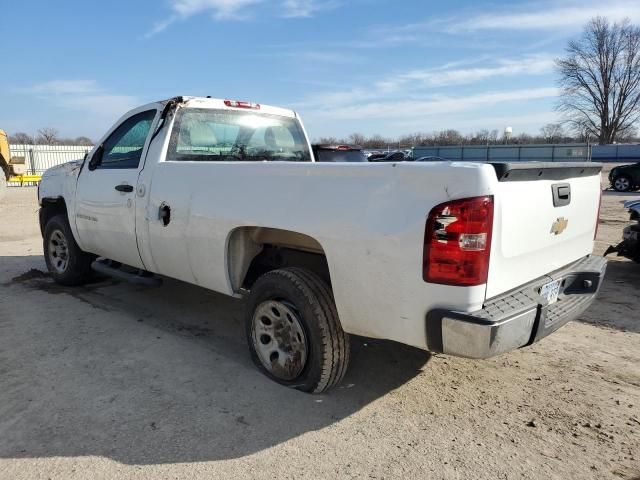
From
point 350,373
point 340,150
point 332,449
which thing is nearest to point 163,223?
point 350,373

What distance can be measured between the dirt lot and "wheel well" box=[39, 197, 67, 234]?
1541 mm

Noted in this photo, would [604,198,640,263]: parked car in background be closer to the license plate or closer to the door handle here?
the license plate

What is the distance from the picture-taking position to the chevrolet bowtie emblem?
319 cm

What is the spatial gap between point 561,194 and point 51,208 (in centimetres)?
569

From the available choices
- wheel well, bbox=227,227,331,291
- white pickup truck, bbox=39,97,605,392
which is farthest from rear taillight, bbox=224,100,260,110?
wheel well, bbox=227,227,331,291

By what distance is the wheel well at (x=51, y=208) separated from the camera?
597 cm

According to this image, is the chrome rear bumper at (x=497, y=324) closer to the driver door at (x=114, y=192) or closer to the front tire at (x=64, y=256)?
the driver door at (x=114, y=192)

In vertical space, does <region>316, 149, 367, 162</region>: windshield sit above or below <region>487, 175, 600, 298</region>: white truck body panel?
above

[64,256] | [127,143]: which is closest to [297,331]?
[127,143]

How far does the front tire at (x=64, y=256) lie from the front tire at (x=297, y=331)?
121 inches

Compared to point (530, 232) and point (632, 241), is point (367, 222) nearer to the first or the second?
point (530, 232)

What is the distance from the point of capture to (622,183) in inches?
826

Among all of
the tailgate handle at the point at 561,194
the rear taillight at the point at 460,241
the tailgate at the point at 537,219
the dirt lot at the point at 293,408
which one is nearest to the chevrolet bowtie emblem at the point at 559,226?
the tailgate at the point at 537,219

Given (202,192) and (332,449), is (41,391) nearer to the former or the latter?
(202,192)
